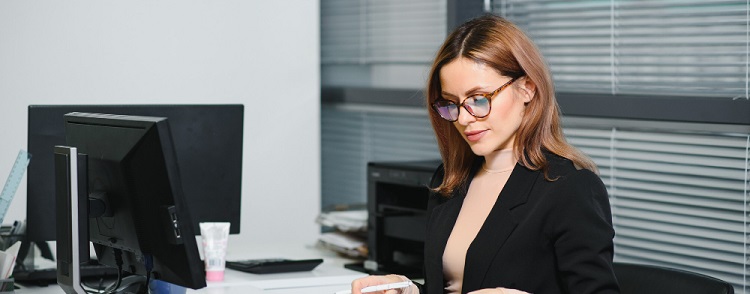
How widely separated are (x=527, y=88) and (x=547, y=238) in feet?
0.93

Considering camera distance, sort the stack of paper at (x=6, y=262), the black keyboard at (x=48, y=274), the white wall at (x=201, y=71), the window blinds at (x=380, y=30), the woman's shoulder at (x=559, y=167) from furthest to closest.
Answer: the window blinds at (x=380, y=30) < the white wall at (x=201, y=71) < the black keyboard at (x=48, y=274) < the stack of paper at (x=6, y=262) < the woman's shoulder at (x=559, y=167)

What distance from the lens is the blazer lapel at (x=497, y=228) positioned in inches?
73.9

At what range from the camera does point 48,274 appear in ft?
9.07

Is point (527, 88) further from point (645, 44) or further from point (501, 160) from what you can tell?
point (645, 44)

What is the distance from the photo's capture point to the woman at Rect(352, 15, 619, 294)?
1760 mm

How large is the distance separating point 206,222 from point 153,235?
0.85 m

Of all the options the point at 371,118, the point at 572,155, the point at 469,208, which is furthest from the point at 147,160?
the point at 371,118

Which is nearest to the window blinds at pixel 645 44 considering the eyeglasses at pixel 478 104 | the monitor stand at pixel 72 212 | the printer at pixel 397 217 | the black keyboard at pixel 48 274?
the printer at pixel 397 217

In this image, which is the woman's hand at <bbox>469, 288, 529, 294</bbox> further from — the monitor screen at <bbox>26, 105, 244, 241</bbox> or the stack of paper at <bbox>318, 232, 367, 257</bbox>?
the stack of paper at <bbox>318, 232, 367, 257</bbox>

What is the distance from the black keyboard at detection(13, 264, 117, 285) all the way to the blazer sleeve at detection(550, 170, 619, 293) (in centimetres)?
141

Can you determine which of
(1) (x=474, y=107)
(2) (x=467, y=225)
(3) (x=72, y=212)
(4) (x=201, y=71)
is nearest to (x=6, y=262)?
(3) (x=72, y=212)

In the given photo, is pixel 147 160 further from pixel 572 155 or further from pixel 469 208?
pixel 572 155

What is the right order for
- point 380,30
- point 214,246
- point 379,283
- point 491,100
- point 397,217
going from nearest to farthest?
point 491,100 → point 379,283 → point 214,246 → point 397,217 → point 380,30

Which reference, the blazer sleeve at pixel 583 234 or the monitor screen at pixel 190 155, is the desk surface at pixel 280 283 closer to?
the monitor screen at pixel 190 155
